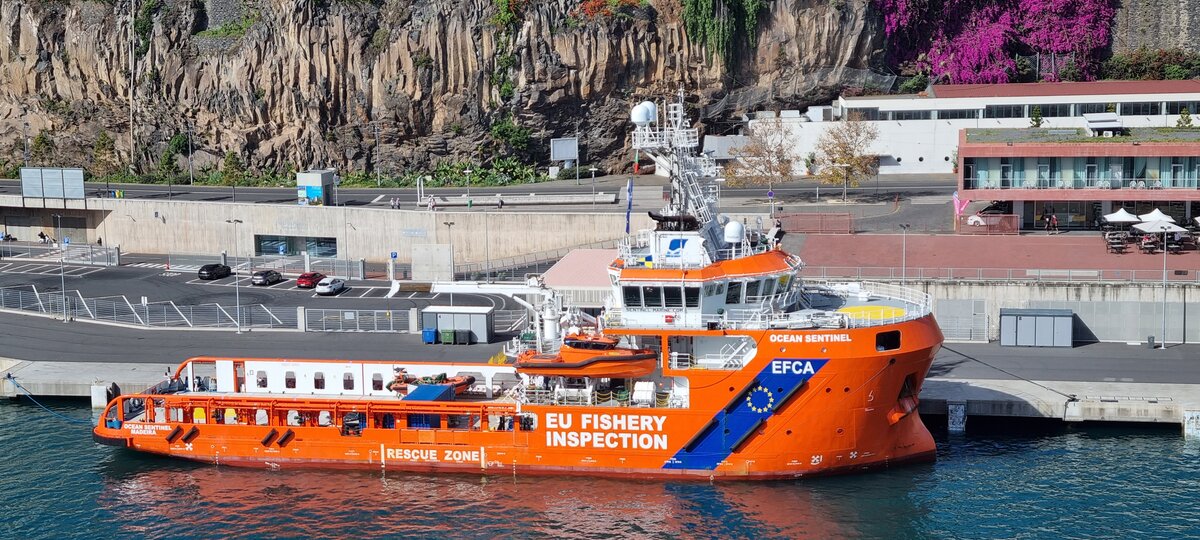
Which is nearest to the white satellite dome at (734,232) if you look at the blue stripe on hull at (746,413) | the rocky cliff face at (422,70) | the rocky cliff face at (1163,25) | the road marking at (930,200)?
the blue stripe on hull at (746,413)

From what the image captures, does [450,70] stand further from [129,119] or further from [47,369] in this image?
[47,369]

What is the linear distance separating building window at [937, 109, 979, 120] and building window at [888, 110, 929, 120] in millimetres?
904

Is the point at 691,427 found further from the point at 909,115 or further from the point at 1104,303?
the point at 909,115

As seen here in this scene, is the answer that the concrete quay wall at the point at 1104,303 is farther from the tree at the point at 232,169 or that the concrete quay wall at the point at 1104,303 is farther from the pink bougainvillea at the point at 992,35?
the tree at the point at 232,169

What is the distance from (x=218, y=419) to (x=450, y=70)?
52.5 metres

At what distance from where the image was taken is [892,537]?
37.9 metres

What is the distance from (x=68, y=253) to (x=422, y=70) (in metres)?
26.5

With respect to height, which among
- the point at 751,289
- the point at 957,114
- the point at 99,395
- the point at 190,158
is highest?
the point at 957,114

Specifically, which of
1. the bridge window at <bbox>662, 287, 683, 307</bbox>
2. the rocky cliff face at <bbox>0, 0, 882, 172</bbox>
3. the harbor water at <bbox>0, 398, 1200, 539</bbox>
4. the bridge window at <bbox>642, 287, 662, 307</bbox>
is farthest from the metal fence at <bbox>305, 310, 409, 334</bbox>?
the rocky cliff face at <bbox>0, 0, 882, 172</bbox>

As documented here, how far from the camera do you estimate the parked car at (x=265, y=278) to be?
73.2m

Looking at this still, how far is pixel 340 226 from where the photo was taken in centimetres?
8162

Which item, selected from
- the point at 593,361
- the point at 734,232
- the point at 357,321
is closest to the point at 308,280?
the point at 357,321

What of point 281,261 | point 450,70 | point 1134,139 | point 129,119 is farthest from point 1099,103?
point 129,119

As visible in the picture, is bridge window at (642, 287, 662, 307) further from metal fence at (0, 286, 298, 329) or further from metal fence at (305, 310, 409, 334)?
metal fence at (0, 286, 298, 329)
